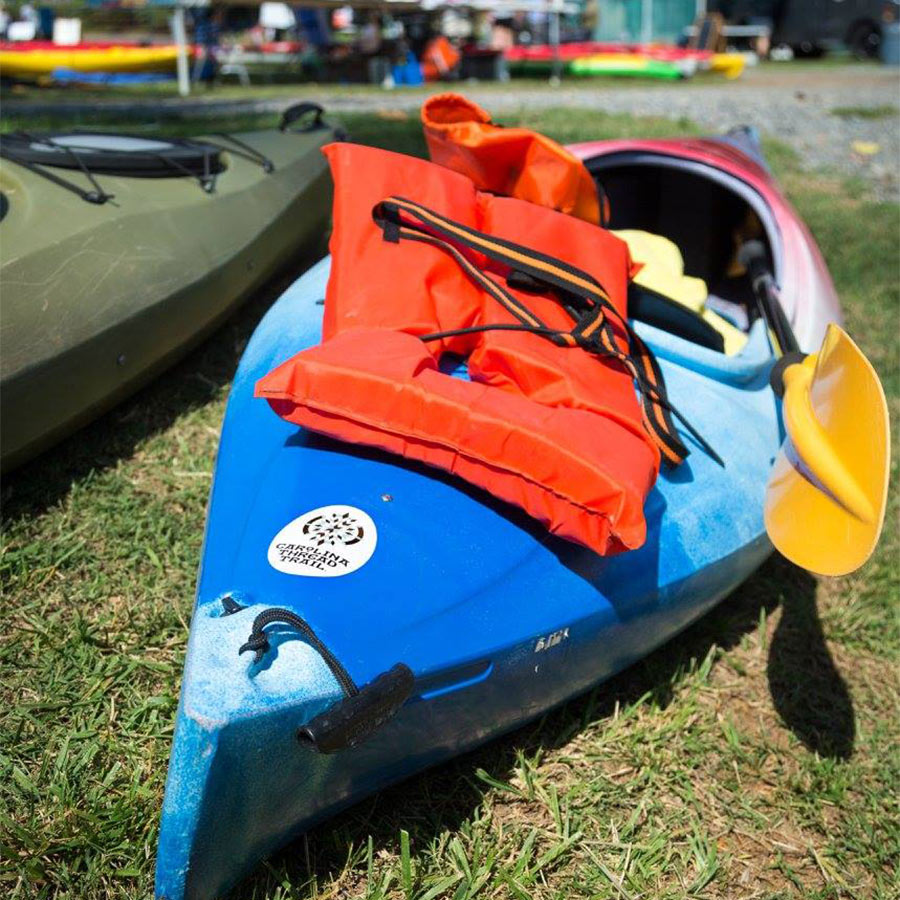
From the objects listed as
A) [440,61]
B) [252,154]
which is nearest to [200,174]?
[252,154]

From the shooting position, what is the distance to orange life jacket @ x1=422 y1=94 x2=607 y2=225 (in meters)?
2.39

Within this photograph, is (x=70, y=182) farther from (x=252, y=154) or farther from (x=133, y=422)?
(x=252, y=154)

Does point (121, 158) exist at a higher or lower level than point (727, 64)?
higher

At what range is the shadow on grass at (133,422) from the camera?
2430mm

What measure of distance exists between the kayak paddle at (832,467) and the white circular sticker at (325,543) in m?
0.82

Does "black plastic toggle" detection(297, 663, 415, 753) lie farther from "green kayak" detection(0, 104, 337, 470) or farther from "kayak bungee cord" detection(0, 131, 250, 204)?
"kayak bungee cord" detection(0, 131, 250, 204)

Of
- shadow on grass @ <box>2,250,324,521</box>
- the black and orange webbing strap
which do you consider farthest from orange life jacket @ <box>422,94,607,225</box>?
shadow on grass @ <box>2,250,324,521</box>

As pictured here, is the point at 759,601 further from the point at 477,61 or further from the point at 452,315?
the point at 477,61

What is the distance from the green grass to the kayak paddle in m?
0.49

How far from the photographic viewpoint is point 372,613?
1.50 metres

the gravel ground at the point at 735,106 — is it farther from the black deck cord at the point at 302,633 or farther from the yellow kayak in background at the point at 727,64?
the black deck cord at the point at 302,633

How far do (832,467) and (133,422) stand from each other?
1890 mm

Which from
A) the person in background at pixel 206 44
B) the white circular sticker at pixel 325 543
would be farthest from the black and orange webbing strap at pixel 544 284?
the person in background at pixel 206 44

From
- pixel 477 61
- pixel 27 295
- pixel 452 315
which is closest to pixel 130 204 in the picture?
pixel 27 295
